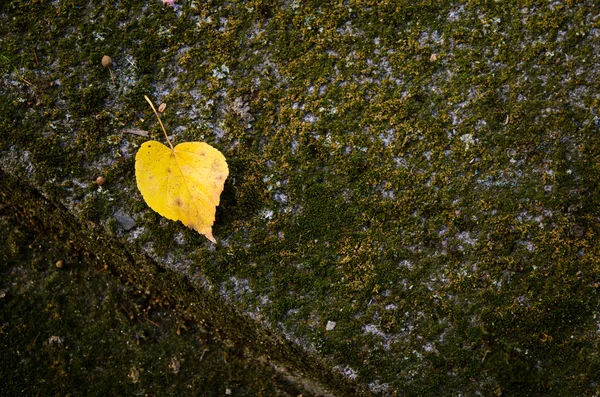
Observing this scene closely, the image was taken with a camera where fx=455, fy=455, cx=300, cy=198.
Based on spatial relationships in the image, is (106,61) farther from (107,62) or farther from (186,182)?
(186,182)

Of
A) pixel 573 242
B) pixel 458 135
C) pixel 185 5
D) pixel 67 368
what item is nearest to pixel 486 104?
pixel 458 135

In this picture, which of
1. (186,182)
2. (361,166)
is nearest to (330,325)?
(361,166)

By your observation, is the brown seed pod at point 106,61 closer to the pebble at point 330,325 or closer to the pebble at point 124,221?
the pebble at point 124,221

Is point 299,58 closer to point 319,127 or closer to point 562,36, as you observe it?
point 319,127

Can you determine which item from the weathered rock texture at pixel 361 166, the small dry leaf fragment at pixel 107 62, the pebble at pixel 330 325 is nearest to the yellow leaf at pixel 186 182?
the weathered rock texture at pixel 361 166

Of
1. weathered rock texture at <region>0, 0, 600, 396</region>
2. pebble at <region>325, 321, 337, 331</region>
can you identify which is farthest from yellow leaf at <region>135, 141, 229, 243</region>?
pebble at <region>325, 321, 337, 331</region>

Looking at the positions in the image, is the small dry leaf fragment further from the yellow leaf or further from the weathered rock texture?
the yellow leaf
